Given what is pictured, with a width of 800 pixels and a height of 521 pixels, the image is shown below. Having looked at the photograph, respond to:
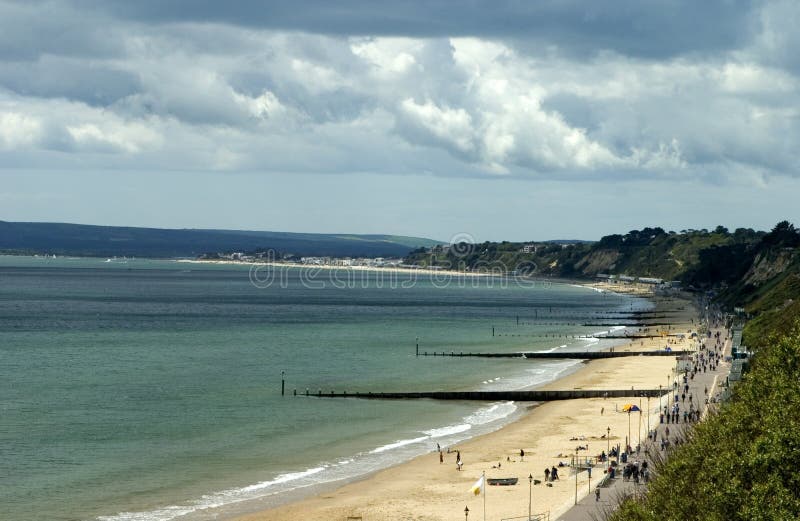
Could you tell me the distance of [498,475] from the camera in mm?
55812

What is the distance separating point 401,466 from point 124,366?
53637 mm

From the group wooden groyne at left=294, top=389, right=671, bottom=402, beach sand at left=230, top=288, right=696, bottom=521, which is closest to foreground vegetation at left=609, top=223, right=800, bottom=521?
beach sand at left=230, top=288, right=696, bottom=521

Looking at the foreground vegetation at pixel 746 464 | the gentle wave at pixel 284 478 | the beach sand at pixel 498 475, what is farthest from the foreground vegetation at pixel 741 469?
the gentle wave at pixel 284 478

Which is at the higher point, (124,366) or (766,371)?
(766,371)

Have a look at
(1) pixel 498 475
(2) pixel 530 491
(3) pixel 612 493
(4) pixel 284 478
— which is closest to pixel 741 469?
(3) pixel 612 493

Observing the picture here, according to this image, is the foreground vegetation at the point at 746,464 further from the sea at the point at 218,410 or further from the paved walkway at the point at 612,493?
the sea at the point at 218,410

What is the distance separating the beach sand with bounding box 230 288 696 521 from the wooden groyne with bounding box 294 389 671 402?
178 centimetres

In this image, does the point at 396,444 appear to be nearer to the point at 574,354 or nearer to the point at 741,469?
the point at 741,469

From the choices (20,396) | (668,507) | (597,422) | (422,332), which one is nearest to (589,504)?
(668,507)

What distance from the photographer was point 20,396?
82.9m

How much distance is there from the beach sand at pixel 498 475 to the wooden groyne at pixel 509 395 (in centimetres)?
178

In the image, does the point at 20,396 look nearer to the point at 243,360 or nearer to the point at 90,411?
the point at 90,411

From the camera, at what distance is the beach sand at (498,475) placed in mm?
48219

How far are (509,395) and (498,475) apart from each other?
28856 mm
